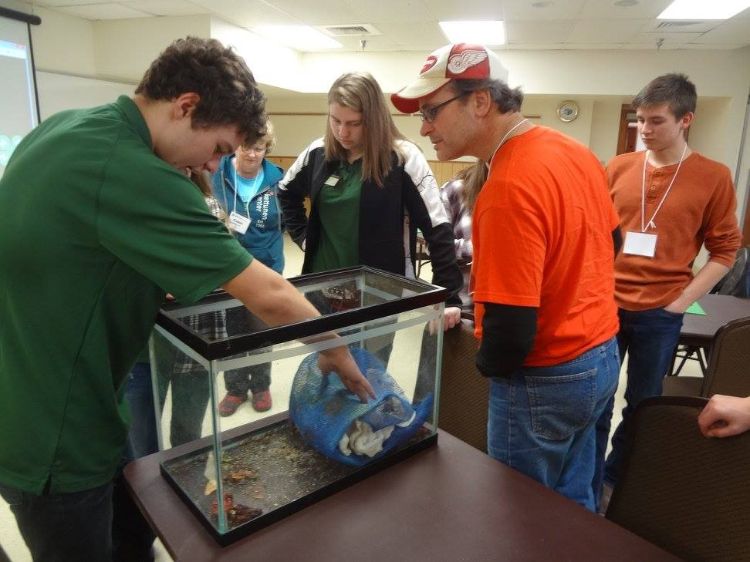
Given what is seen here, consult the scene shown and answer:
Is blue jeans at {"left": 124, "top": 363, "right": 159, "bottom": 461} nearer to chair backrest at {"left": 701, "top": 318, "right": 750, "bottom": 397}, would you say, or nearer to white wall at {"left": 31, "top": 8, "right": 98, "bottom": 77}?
chair backrest at {"left": 701, "top": 318, "right": 750, "bottom": 397}

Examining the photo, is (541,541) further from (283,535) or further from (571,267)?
(571,267)

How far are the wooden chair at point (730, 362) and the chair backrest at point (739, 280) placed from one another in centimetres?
129

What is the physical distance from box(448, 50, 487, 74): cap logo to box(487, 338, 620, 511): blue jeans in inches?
25.0

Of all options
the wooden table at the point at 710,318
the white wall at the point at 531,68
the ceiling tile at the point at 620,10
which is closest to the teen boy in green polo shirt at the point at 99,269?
the wooden table at the point at 710,318

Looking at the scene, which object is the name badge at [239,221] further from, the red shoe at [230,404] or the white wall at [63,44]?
the white wall at [63,44]

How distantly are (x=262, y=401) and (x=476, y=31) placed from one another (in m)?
5.04

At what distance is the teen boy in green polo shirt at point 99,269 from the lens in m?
0.76

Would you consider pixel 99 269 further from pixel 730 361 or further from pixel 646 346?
pixel 646 346

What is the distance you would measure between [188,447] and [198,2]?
4240mm

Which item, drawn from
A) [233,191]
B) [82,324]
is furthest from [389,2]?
[82,324]

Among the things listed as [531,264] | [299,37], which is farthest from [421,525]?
[299,37]

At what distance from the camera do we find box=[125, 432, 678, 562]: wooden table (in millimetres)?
791

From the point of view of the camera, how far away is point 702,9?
4.18m

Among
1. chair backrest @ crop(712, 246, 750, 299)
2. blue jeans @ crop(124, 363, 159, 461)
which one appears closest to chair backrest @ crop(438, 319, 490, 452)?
blue jeans @ crop(124, 363, 159, 461)
